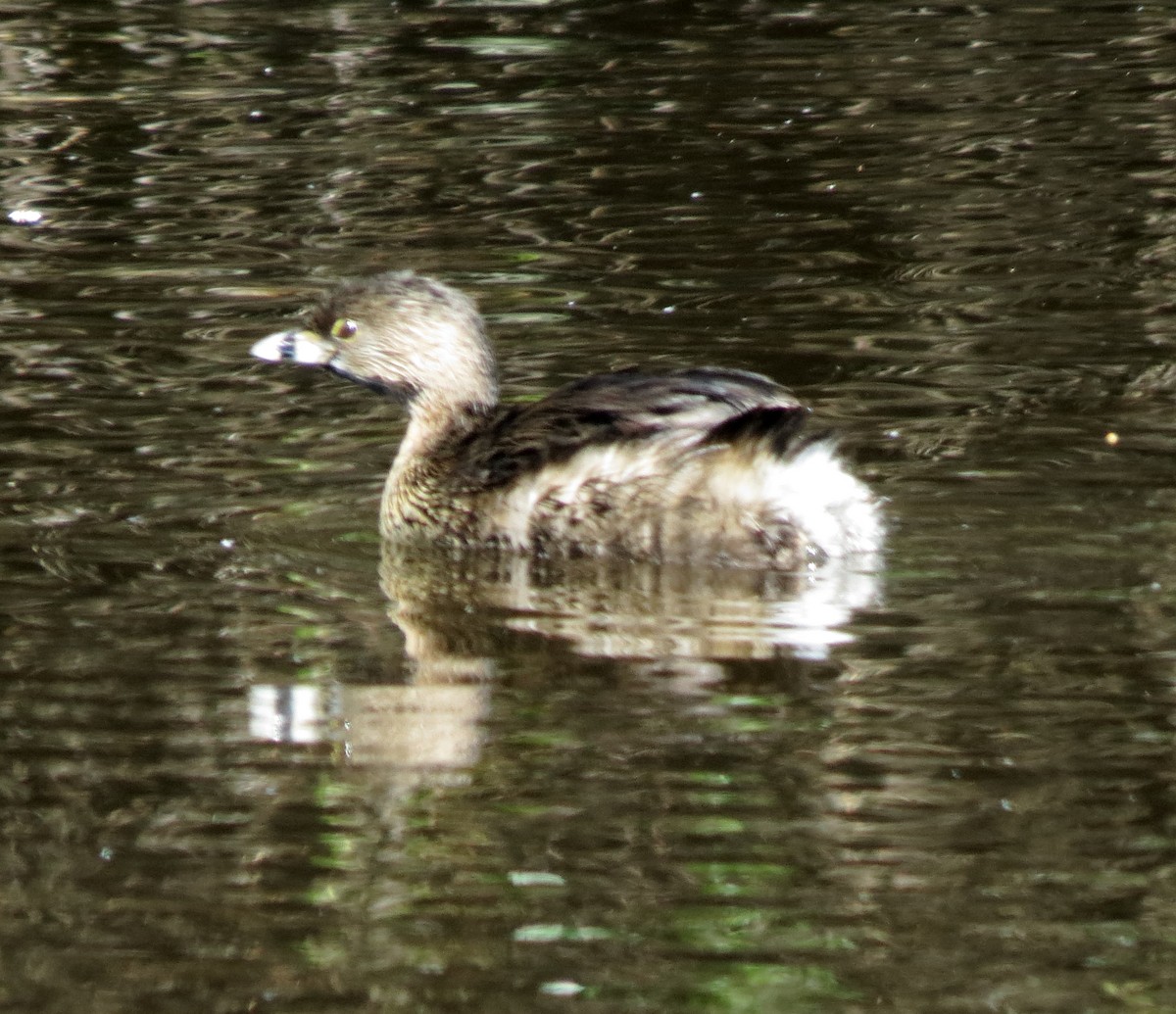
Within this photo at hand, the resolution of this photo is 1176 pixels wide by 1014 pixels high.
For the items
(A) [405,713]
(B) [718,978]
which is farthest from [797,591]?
(B) [718,978]

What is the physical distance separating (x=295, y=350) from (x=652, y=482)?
5.01 feet

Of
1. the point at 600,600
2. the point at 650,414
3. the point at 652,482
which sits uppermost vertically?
the point at 650,414

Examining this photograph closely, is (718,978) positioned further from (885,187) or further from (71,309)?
(885,187)

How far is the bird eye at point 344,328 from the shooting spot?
773cm

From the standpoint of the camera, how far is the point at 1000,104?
12.8 m

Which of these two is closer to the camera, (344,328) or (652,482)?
(652,482)

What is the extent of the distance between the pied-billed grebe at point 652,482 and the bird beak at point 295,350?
2.02ft

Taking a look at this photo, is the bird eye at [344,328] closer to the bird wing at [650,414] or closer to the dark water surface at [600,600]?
the dark water surface at [600,600]

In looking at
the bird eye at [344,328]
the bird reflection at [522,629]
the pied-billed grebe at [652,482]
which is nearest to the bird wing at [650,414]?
the pied-billed grebe at [652,482]

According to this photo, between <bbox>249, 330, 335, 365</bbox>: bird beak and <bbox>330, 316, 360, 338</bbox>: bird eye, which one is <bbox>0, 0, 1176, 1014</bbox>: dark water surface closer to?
<bbox>249, 330, 335, 365</bbox>: bird beak

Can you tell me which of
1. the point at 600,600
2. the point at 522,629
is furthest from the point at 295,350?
the point at 522,629

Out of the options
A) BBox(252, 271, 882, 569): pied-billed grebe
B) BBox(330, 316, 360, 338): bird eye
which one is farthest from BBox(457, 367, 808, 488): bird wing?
BBox(330, 316, 360, 338): bird eye

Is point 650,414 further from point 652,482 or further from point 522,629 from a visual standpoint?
point 522,629

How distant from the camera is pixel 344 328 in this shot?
25.4ft
